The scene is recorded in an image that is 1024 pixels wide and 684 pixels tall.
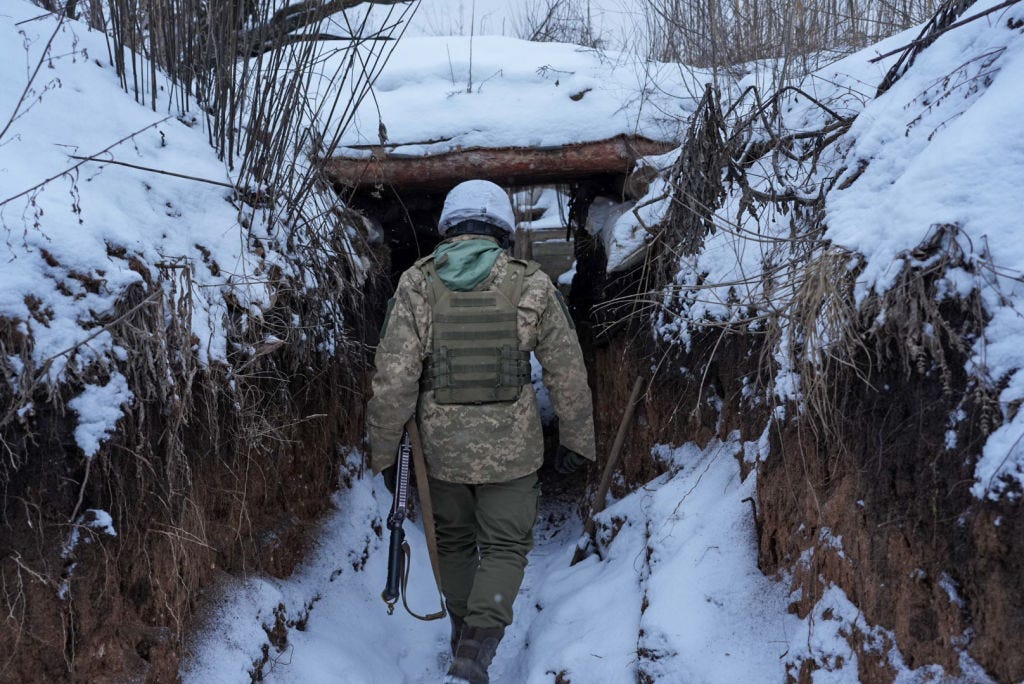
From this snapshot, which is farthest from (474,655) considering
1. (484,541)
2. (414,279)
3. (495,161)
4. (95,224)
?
(495,161)

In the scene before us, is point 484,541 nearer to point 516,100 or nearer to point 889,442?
point 889,442

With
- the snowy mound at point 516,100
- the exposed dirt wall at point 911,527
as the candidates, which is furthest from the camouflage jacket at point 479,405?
the snowy mound at point 516,100

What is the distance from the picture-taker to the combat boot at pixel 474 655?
2.88m

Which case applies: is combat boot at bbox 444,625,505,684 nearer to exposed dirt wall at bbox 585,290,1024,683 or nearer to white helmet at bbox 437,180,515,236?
exposed dirt wall at bbox 585,290,1024,683

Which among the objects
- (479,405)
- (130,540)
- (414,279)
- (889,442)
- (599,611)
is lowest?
(599,611)

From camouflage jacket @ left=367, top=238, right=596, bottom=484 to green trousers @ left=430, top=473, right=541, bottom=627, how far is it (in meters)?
0.12

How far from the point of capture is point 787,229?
3416 mm

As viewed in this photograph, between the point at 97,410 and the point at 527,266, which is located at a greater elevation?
the point at 527,266

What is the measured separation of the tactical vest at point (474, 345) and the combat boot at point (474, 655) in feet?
2.99

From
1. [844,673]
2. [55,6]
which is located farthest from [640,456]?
[55,6]

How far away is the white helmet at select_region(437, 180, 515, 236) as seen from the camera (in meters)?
3.44

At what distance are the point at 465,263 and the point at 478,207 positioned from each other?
283 mm

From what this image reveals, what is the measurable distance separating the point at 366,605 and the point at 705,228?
247 cm

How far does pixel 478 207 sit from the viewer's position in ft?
11.3
